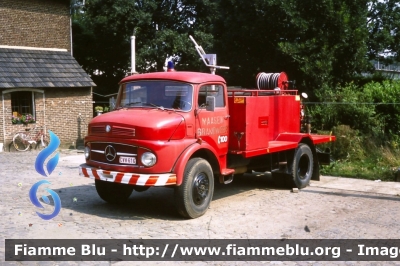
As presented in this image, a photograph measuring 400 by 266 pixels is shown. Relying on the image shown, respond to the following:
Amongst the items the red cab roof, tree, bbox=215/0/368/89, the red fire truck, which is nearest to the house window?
tree, bbox=215/0/368/89

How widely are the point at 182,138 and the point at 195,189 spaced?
0.84 meters

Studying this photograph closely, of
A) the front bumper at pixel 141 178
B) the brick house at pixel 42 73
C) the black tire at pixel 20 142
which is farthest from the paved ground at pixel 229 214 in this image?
the brick house at pixel 42 73

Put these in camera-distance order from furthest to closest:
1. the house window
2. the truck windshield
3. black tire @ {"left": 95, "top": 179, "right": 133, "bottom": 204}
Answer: the house window
black tire @ {"left": 95, "top": 179, "right": 133, "bottom": 204}
the truck windshield

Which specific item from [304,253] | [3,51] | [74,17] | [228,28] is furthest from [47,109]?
[74,17]

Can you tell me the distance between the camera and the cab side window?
834cm

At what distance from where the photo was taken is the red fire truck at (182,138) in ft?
24.3

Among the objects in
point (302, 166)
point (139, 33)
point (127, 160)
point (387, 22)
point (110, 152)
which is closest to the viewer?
point (127, 160)

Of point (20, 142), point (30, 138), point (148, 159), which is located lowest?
point (20, 142)

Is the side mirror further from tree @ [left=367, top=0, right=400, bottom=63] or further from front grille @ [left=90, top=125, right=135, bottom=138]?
tree @ [left=367, top=0, right=400, bottom=63]

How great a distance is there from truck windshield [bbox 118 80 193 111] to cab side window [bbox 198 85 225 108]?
0.27 m

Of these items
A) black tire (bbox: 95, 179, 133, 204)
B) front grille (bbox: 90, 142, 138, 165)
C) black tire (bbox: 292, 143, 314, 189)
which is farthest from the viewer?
black tire (bbox: 292, 143, 314, 189)

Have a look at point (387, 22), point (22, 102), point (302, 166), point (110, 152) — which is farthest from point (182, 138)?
point (387, 22)

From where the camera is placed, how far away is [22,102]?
61.3 ft

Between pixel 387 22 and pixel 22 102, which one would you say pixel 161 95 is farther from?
pixel 387 22
